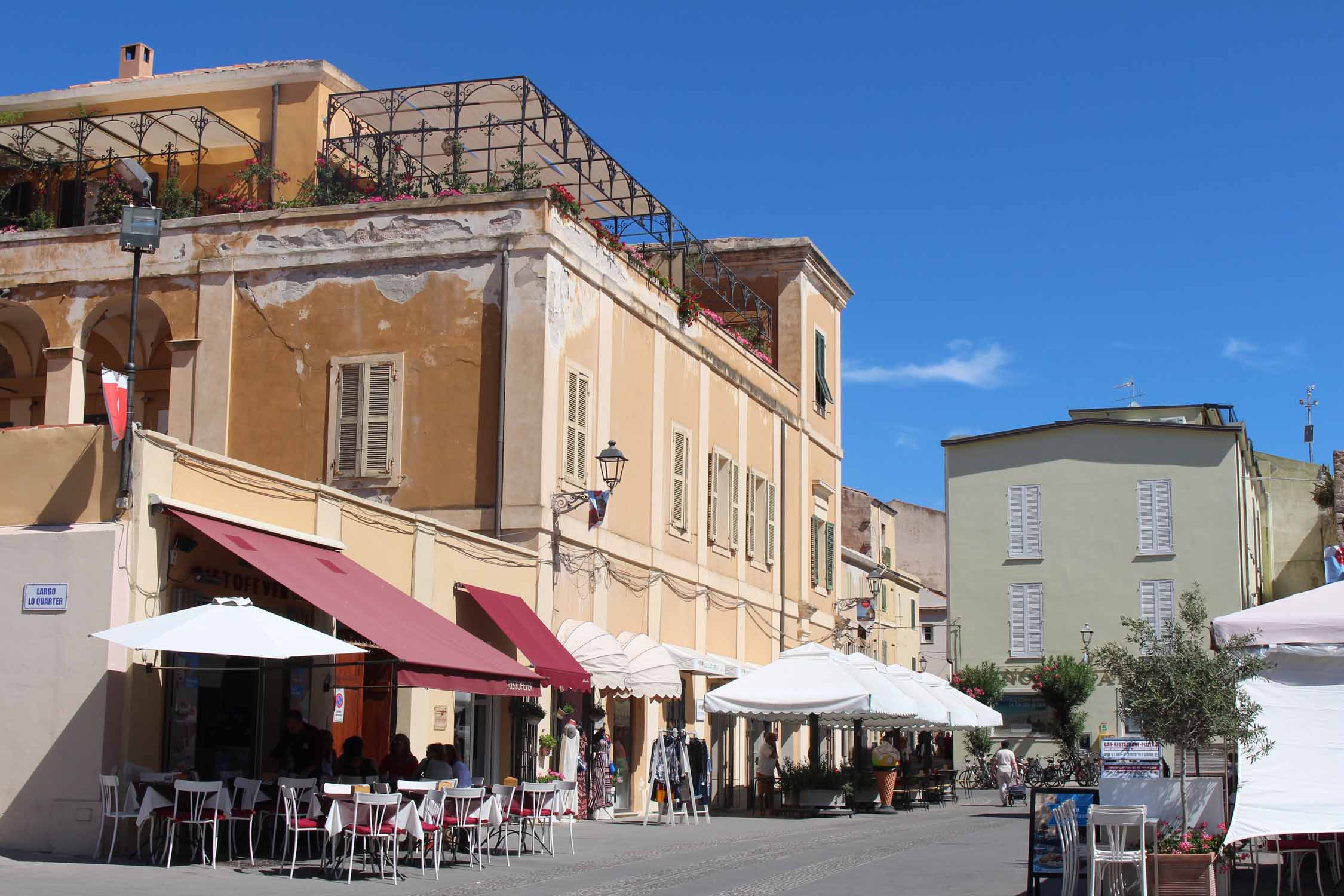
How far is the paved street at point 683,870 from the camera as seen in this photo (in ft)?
39.7

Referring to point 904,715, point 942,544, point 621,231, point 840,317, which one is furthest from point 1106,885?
point 942,544

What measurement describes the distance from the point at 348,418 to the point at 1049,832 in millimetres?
12233

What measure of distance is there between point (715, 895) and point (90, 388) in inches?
600

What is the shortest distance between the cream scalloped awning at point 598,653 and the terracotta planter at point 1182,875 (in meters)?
9.50

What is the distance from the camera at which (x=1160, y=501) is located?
43.8m

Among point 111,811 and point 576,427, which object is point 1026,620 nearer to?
point 576,427

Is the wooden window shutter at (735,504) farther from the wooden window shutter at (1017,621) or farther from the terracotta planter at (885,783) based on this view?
the wooden window shutter at (1017,621)

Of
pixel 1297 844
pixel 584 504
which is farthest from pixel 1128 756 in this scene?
pixel 1297 844

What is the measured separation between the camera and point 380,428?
21234 mm

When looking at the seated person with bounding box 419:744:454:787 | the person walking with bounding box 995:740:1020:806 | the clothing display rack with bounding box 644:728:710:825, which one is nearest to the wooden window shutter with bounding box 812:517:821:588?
the person walking with bounding box 995:740:1020:806

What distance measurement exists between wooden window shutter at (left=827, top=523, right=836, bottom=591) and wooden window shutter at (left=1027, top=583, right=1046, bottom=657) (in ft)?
37.8

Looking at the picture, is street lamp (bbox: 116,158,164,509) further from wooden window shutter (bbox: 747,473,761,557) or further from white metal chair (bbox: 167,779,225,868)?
wooden window shutter (bbox: 747,473,761,557)

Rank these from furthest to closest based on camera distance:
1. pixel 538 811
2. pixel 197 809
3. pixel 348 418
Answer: pixel 348 418 < pixel 538 811 < pixel 197 809

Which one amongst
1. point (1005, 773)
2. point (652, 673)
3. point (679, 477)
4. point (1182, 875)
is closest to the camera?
point (1182, 875)
